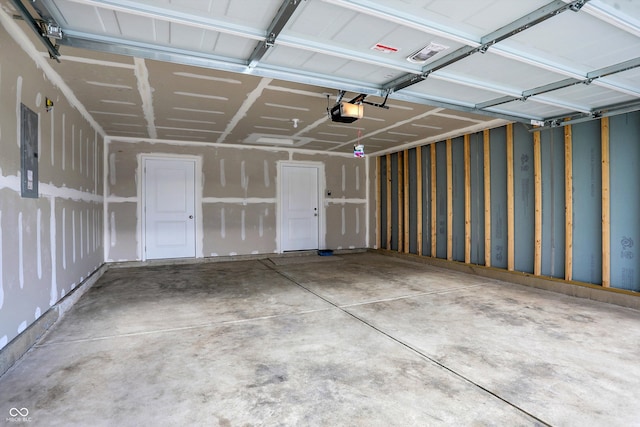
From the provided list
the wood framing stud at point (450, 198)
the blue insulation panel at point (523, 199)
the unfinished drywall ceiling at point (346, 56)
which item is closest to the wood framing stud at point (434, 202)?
the wood framing stud at point (450, 198)

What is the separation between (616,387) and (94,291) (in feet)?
18.0

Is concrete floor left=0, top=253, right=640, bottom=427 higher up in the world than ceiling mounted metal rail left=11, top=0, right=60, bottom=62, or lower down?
lower down

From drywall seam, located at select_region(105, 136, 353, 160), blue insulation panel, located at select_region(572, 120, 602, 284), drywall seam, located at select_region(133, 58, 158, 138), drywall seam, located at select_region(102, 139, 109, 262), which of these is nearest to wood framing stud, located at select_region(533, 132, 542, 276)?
blue insulation panel, located at select_region(572, 120, 602, 284)

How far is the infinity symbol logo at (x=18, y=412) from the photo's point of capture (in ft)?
5.76

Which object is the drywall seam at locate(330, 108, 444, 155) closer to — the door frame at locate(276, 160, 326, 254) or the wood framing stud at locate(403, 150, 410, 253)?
the door frame at locate(276, 160, 326, 254)

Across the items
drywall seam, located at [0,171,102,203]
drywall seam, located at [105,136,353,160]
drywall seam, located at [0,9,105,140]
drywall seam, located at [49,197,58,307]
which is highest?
drywall seam, located at [105,136,353,160]

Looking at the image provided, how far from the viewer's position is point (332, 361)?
7.79ft

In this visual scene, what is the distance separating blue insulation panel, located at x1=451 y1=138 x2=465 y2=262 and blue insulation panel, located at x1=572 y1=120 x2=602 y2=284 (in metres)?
1.79

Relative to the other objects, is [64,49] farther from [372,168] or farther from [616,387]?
[372,168]

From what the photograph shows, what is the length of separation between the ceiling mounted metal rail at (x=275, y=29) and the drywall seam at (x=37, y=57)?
164 cm

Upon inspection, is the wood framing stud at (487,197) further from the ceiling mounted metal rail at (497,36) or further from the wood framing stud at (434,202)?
the ceiling mounted metal rail at (497,36)

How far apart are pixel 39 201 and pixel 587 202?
6155 mm

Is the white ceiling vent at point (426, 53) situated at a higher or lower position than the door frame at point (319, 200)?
higher

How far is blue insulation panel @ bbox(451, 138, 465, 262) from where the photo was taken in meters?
5.95
